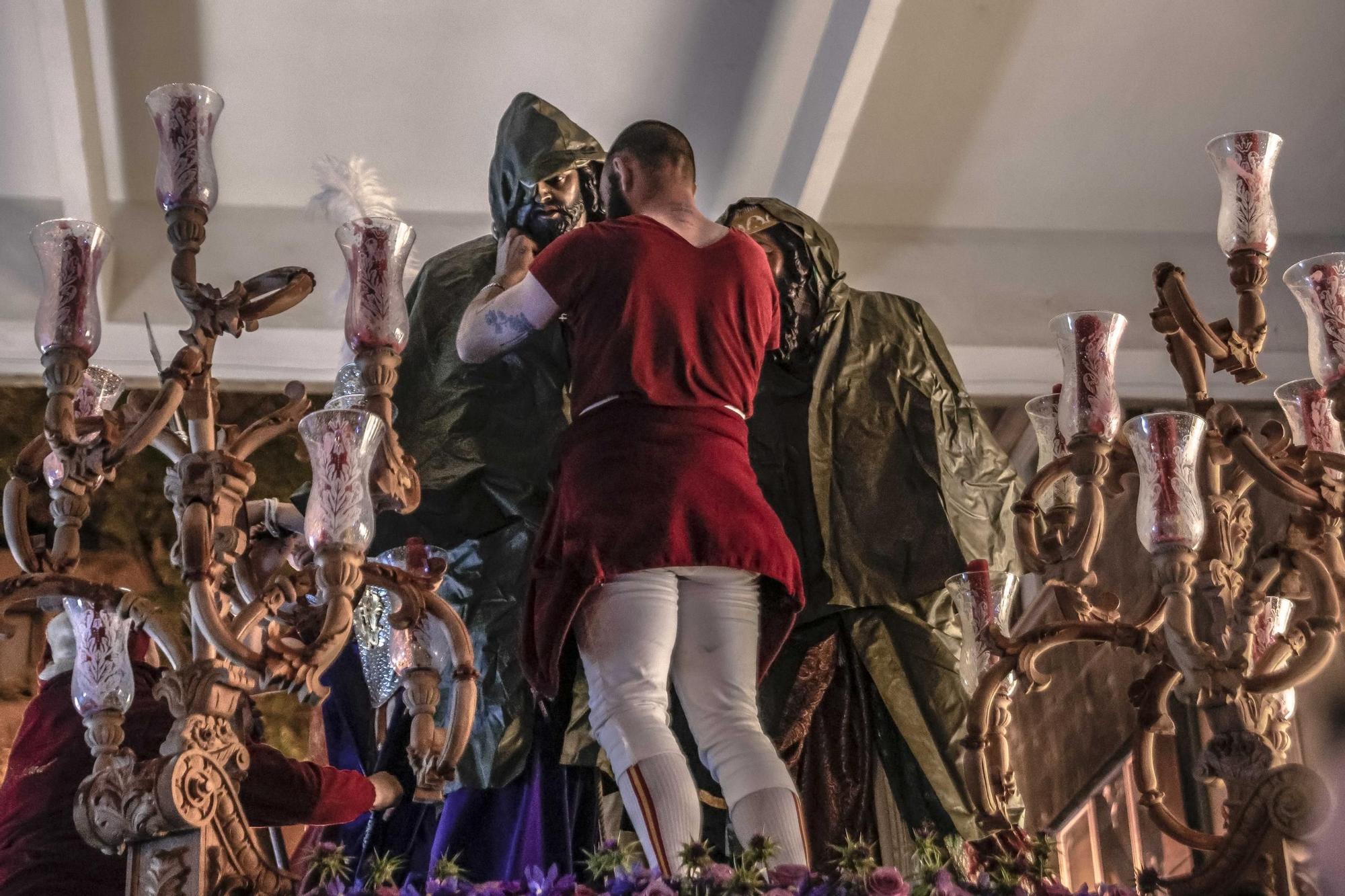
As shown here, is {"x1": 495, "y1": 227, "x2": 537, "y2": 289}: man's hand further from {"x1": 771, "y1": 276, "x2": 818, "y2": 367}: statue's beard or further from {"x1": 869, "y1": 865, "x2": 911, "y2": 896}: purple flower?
{"x1": 869, "y1": 865, "x2": 911, "y2": 896}: purple flower

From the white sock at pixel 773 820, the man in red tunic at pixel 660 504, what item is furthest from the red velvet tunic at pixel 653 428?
the white sock at pixel 773 820

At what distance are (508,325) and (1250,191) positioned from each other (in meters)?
1.32

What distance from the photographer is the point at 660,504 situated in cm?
266

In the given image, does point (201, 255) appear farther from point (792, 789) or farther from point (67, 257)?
point (792, 789)

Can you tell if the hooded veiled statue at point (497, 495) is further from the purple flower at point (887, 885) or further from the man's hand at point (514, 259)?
the purple flower at point (887, 885)

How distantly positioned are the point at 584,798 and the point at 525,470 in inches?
27.8

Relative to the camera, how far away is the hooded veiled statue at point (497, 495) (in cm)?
350

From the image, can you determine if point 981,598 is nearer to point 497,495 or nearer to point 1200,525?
point 1200,525

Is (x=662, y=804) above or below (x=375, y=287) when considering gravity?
below

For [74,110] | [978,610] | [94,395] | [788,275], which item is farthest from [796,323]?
[74,110]

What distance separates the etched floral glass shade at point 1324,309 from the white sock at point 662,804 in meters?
1.25

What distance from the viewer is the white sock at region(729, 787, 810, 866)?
2473 mm

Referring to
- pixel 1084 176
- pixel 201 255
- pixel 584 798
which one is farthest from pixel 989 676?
pixel 201 255

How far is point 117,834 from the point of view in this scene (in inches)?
87.6
